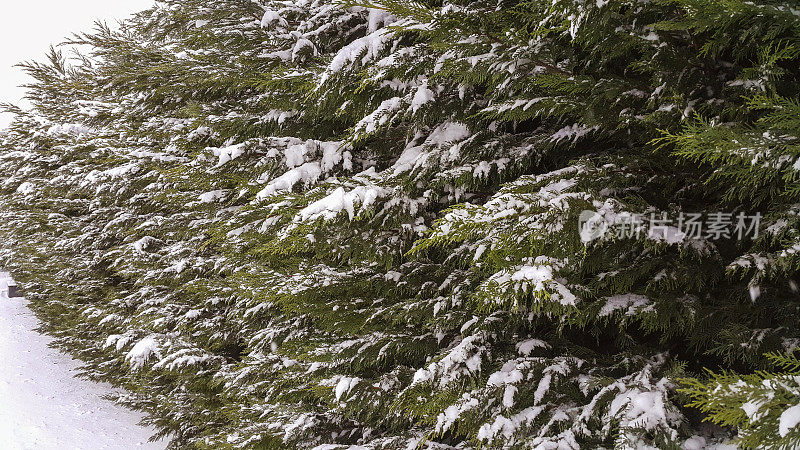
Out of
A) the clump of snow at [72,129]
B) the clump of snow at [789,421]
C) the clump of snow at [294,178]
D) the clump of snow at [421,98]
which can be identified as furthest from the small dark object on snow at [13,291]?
the clump of snow at [789,421]

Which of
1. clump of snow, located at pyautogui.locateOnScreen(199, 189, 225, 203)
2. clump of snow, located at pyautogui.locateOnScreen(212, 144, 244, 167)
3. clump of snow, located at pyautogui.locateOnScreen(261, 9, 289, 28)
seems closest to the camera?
clump of snow, located at pyautogui.locateOnScreen(212, 144, 244, 167)

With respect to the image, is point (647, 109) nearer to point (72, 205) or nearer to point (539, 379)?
point (539, 379)

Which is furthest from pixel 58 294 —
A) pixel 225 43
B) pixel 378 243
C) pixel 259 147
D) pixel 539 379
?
pixel 539 379

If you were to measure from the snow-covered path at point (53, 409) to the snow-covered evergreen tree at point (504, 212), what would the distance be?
15.4 ft

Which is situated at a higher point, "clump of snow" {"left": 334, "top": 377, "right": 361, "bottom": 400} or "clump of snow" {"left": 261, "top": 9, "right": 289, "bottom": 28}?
"clump of snow" {"left": 261, "top": 9, "right": 289, "bottom": 28}

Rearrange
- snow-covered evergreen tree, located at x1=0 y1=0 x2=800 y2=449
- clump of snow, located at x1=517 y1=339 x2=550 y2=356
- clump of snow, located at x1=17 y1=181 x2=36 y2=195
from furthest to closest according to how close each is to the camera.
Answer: clump of snow, located at x1=17 y1=181 x2=36 y2=195 → clump of snow, located at x1=517 y1=339 x2=550 y2=356 → snow-covered evergreen tree, located at x1=0 y1=0 x2=800 y2=449

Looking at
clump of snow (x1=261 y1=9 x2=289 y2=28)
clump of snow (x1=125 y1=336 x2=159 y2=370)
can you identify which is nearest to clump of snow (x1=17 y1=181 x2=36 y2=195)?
clump of snow (x1=125 y1=336 x2=159 y2=370)

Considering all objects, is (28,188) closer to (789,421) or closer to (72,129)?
(72,129)

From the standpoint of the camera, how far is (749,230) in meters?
2.07

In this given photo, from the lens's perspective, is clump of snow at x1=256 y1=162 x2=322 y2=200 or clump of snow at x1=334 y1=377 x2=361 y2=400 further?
clump of snow at x1=334 y1=377 x2=361 y2=400

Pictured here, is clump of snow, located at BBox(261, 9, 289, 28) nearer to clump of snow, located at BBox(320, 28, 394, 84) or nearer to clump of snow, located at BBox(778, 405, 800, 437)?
clump of snow, located at BBox(320, 28, 394, 84)

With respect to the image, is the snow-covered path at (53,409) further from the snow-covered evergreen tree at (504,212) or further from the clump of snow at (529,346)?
the clump of snow at (529,346)

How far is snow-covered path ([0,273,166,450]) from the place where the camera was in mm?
7812

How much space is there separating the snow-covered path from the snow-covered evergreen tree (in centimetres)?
470
